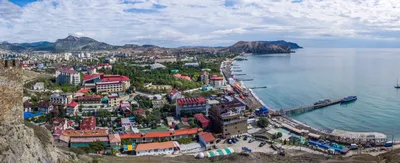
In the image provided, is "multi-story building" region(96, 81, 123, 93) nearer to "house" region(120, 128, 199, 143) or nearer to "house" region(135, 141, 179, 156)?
"house" region(120, 128, 199, 143)

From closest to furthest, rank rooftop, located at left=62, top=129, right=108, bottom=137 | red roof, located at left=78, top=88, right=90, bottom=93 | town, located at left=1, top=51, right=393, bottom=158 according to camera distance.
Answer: town, located at left=1, top=51, right=393, bottom=158 < rooftop, located at left=62, top=129, right=108, bottom=137 < red roof, located at left=78, top=88, right=90, bottom=93

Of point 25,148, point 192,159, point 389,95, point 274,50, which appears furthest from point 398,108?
point 274,50

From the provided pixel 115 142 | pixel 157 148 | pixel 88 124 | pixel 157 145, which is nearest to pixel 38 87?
pixel 88 124

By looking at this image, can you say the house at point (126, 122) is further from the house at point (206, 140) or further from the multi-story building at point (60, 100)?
the multi-story building at point (60, 100)

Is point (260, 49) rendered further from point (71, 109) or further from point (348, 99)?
point (71, 109)

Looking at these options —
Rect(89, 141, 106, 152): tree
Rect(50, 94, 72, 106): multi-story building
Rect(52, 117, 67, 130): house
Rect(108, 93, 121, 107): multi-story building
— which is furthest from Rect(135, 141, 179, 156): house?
Rect(50, 94, 72, 106): multi-story building

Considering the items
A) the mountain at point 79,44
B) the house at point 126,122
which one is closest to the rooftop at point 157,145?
the house at point 126,122
